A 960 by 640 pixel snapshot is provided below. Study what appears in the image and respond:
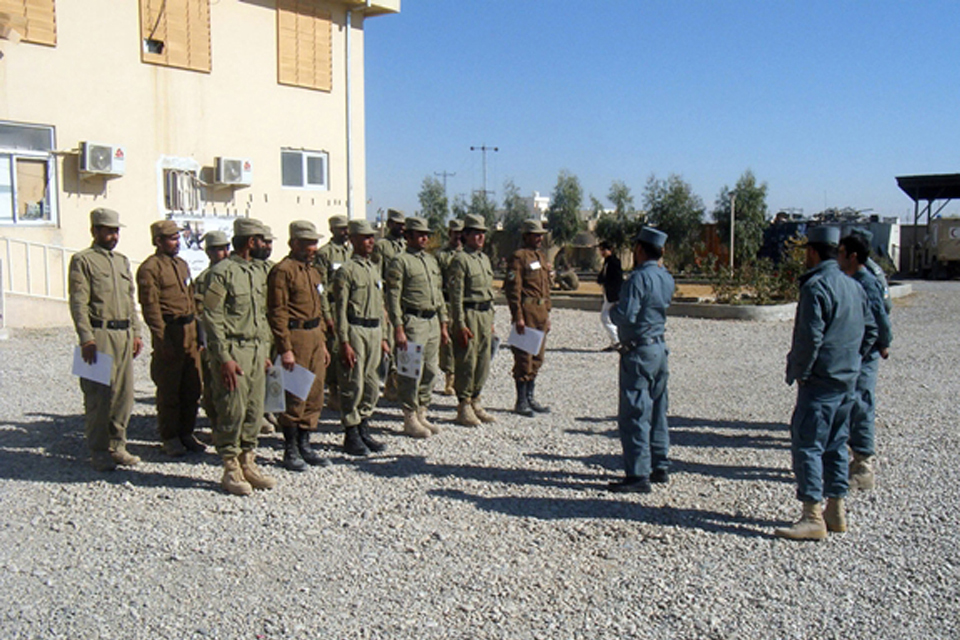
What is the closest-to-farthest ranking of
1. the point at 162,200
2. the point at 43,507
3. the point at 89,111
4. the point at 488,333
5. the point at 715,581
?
the point at 715,581
the point at 43,507
the point at 488,333
the point at 89,111
the point at 162,200

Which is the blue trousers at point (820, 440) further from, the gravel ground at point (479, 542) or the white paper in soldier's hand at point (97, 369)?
the white paper in soldier's hand at point (97, 369)

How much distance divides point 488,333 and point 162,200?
1041 centimetres

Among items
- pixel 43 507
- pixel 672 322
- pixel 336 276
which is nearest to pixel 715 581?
pixel 336 276

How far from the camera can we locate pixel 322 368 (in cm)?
633

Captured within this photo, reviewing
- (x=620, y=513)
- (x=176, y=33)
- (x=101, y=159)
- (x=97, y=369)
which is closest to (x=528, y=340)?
(x=620, y=513)

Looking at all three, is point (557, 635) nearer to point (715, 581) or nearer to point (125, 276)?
point (715, 581)

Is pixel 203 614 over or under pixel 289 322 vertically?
under

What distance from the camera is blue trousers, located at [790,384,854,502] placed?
15.9ft

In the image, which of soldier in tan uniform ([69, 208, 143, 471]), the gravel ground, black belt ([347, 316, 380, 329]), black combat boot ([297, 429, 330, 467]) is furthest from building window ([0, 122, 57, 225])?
black combat boot ([297, 429, 330, 467])

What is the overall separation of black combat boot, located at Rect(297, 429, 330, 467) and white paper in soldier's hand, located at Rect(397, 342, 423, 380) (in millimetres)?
1215

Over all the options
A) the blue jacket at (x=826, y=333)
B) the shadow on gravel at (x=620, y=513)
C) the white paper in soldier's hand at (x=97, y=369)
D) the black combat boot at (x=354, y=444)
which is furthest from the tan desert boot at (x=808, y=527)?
the white paper in soldier's hand at (x=97, y=369)

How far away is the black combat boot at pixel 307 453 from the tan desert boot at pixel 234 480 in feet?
2.29

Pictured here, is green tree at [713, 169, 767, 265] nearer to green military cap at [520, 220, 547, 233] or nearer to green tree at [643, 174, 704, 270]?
green tree at [643, 174, 704, 270]

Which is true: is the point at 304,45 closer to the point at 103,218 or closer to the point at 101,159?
the point at 101,159
